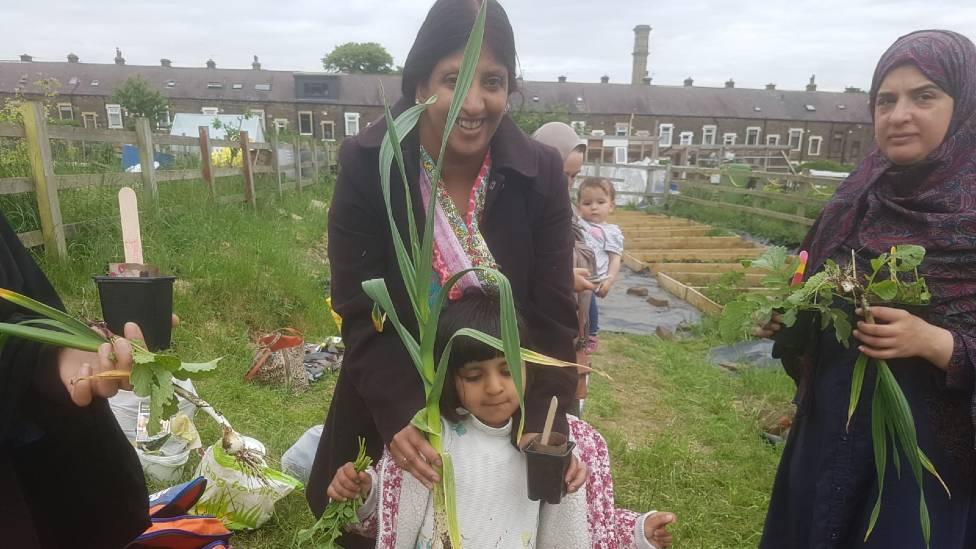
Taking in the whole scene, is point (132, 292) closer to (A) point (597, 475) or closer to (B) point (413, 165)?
(B) point (413, 165)

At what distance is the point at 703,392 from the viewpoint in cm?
445

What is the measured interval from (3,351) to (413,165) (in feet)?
2.88

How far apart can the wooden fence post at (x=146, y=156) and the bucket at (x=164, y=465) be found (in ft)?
12.0

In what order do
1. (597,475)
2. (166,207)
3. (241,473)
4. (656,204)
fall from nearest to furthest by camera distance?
(597,475) → (241,473) → (166,207) → (656,204)

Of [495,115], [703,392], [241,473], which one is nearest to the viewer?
[495,115]

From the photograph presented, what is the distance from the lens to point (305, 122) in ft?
115

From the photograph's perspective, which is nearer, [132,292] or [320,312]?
[132,292]

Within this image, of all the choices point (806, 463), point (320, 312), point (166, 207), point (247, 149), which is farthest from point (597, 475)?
point (247, 149)

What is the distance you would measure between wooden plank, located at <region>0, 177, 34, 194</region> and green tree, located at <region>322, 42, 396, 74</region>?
4570 cm

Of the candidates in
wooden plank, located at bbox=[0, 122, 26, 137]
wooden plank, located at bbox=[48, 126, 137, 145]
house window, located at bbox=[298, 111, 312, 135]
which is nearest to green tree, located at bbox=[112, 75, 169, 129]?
house window, located at bbox=[298, 111, 312, 135]

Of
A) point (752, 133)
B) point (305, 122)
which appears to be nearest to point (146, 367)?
point (305, 122)

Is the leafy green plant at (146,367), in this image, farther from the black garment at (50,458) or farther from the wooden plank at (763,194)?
the wooden plank at (763,194)

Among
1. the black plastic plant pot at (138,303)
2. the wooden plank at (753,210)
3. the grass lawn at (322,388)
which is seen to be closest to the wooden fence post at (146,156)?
the grass lawn at (322,388)

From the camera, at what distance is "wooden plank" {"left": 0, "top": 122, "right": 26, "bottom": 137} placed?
4035 millimetres
